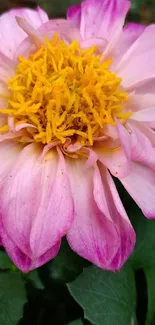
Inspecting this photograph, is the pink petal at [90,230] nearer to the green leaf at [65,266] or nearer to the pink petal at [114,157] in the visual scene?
the pink petal at [114,157]

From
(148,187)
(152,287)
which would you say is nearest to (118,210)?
(148,187)

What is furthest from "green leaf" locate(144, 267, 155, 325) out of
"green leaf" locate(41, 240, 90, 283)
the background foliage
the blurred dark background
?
the blurred dark background

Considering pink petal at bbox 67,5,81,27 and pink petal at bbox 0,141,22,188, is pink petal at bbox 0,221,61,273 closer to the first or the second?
pink petal at bbox 0,141,22,188

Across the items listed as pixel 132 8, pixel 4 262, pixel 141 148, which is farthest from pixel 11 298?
pixel 132 8

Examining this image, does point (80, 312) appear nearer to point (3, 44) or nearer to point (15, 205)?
point (15, 205)

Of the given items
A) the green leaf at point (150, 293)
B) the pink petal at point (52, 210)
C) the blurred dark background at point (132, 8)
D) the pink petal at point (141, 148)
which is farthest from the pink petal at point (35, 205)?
the blurred dark background at point (132, 8)

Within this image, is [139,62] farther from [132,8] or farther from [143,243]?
[132,8]
